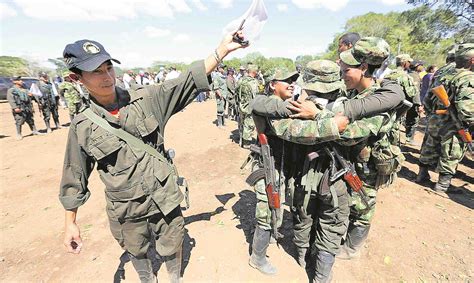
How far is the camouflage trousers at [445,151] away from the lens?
4.09m

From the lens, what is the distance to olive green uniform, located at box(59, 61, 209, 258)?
179 centimetres

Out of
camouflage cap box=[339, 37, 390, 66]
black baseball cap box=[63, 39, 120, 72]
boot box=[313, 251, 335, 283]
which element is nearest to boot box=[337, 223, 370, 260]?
boot box=[313, 251, 335, 283]

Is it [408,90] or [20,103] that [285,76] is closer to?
[408,90]

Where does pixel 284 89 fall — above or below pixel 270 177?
above

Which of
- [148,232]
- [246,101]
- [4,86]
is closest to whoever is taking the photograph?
[148,232]

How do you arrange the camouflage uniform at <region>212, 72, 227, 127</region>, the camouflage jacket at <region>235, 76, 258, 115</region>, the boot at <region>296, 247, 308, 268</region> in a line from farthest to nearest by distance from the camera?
the camouflage uniform at <region>212, 72, 227, 127</region> → the camouflage jacket at <region>235, 76, 258, 115</region> → the boot at <region>296, 247, 308, 268</region>

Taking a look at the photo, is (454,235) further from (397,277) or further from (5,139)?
(5,139)

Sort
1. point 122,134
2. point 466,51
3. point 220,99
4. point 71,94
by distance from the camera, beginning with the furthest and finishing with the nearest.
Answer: point 220,99, point 71,94, point 466,51, point 122,134

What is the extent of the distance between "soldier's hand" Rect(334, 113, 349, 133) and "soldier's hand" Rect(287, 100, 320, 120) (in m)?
0.15

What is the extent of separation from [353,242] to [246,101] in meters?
4.78

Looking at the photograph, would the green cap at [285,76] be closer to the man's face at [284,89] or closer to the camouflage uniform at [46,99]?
the man's face at [284,89]

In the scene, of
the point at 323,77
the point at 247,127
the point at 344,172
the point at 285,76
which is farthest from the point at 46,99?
the point at 344,172

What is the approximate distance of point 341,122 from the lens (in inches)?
73.3

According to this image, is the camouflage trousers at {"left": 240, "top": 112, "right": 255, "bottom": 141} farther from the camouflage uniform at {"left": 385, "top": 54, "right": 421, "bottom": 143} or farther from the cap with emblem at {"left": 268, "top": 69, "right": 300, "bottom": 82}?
the cap with emblem at {"left": 268, "top": 69, "right": 300, "bottom": 82}
